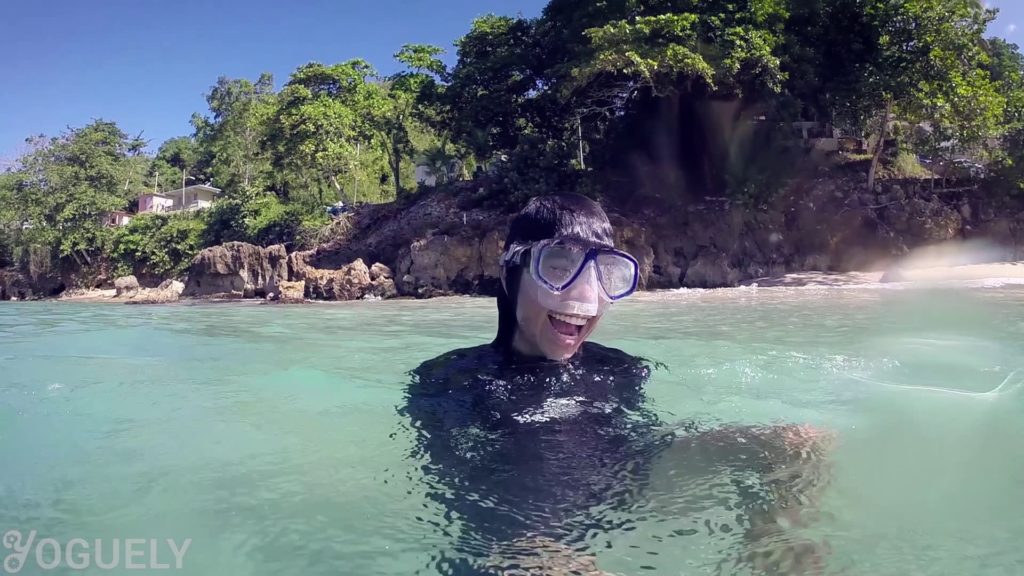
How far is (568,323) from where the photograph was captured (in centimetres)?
253

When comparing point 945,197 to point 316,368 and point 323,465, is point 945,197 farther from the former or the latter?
point 323,465

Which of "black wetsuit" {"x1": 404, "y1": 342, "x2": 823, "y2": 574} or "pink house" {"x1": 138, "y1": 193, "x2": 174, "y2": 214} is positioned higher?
"pink house" {"x1": 138, "y1": 193, "x2": 174, "y2": 214}

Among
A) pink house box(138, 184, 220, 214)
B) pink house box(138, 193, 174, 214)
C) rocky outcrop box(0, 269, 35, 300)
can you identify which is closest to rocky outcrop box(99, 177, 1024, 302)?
rocky outcrop box(0, 269, 35, 300)

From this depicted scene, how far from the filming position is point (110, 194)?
92.0 ft

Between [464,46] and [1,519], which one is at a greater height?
[464,46]

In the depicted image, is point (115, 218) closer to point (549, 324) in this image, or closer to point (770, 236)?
point (770, 236)

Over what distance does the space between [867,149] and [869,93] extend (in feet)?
16.7

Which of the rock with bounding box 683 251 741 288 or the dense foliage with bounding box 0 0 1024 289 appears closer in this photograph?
the dense foliage with bounding box 0 0 1024 289

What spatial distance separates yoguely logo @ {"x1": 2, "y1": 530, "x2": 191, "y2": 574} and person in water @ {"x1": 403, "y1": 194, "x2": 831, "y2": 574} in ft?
2.50

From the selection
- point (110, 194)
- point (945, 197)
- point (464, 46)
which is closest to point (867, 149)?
point (945, 197)

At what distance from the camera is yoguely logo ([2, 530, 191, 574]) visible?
6.10 feet

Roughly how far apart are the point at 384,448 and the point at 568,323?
0.93 meters

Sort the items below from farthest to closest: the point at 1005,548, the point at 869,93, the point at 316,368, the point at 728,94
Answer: the point at 728,94 → the point at 869,93 → the point at 316,368 → the point at 1005,548

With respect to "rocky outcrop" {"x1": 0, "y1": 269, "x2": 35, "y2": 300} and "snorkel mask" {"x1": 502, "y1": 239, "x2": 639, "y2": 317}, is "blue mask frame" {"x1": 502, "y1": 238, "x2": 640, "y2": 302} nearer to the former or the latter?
"snorkel mask" {"x1": 502, "y1": 239, "x2": 639, "y2": 317}
